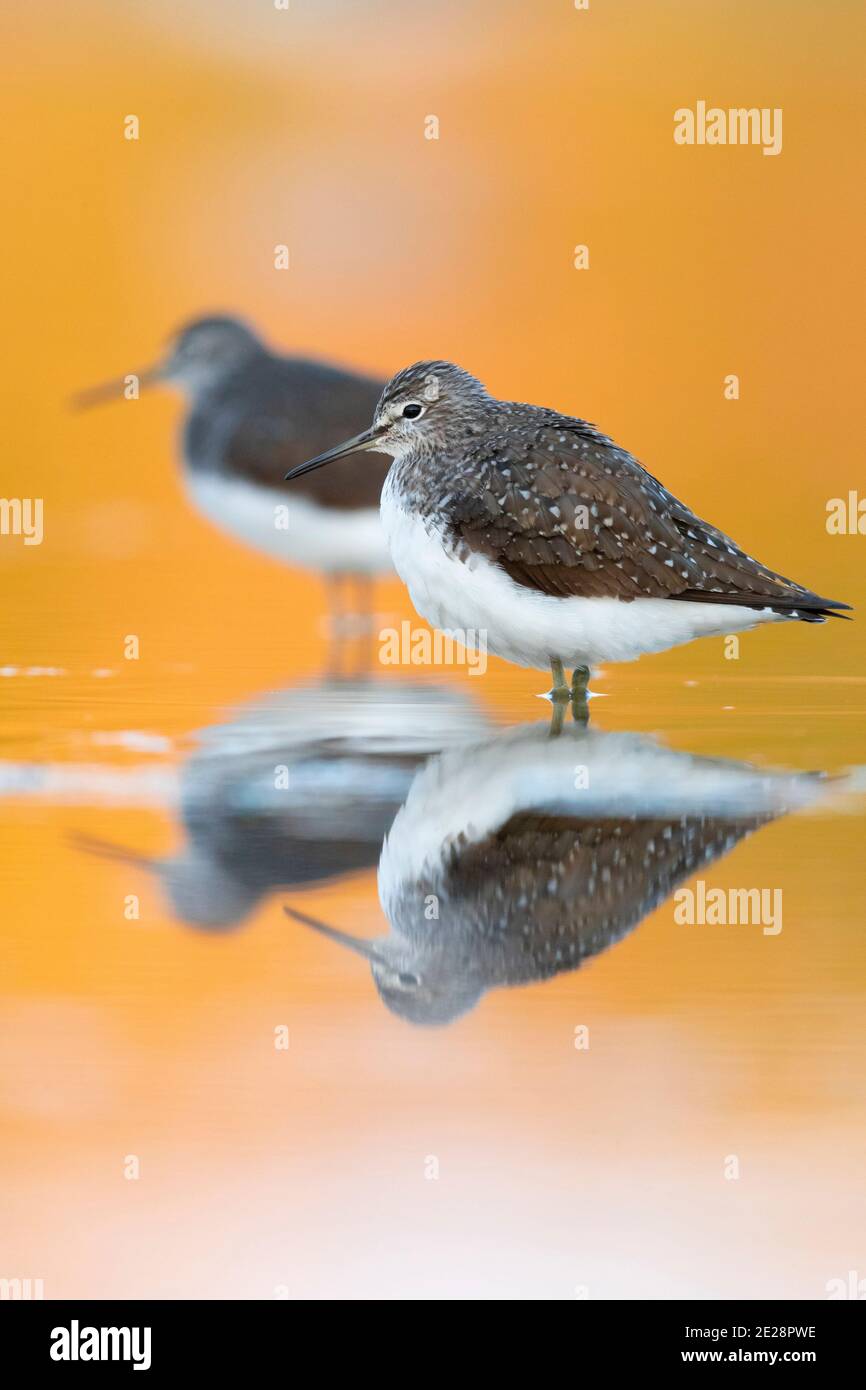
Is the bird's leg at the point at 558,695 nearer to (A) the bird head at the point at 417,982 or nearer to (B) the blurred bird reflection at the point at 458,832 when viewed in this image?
(B) the blurred bird reflection at the point at 458,832

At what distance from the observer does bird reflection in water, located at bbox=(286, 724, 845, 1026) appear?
4.44m

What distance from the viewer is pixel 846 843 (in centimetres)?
550

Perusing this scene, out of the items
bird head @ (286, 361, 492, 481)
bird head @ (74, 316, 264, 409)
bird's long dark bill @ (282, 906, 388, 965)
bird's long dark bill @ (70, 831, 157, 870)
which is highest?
bird head @ (74, 316, 264, 409)

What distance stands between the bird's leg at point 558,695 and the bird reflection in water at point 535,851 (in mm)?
472

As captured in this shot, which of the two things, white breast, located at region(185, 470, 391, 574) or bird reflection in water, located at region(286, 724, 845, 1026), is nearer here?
bird reflection in water, located at region(286, 724, 845, 1026)

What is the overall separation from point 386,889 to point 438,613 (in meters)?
2.57

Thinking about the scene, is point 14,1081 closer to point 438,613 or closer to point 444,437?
point 438,613

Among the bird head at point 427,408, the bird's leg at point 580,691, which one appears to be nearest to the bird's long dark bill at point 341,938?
the bird's leg at point 580,691

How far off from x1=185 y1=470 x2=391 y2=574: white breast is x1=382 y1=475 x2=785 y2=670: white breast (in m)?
3.14

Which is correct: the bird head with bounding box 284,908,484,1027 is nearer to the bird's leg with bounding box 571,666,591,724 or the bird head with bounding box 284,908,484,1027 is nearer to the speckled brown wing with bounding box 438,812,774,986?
the speckled brown wing with bounding box 438,812,774,986

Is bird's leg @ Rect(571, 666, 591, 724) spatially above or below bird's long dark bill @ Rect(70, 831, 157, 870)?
above

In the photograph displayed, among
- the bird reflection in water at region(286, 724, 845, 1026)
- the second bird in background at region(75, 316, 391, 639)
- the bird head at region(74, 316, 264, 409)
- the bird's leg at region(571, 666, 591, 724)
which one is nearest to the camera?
the bird reflection in water at region(286, 724, 845, 1026)

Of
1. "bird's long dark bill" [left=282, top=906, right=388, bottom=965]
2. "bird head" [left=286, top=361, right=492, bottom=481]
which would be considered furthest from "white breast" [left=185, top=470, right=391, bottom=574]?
"bird's long dark bill" [left=282, top=906, right=388, bottom=965]

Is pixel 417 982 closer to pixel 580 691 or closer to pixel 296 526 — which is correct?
pixel 580 691
